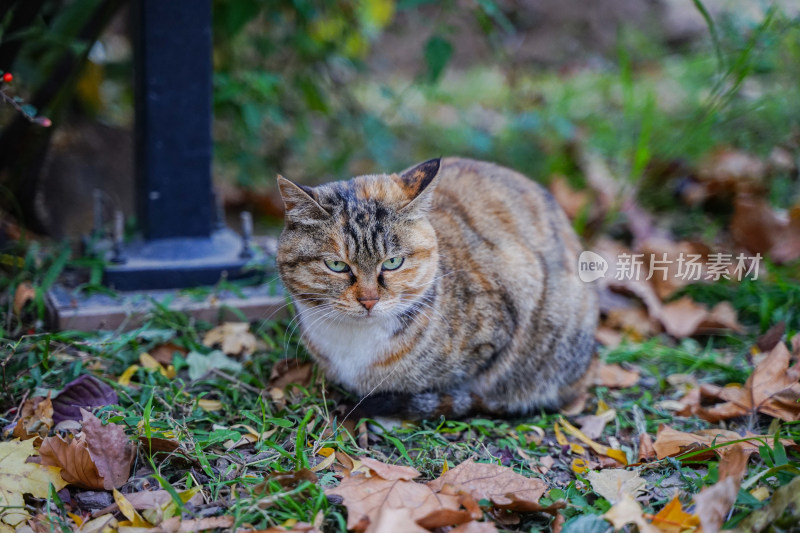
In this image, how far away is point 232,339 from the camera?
2934mm

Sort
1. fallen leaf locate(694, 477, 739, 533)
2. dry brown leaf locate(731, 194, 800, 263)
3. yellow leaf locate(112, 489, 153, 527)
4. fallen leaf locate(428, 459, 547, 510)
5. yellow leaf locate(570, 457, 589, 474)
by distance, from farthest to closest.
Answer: dry brown leaf locate(731, 194, 800, 263) → yellow leaf locate(570, 457, 589, 474) → fallen leaf locate(428, 459, 547, 510) → yellow leaf locate(112, 489, 153, 527) → fallen leaf locate(694, 477, 739, 533)

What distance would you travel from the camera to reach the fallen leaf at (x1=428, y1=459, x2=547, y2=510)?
1.93 m

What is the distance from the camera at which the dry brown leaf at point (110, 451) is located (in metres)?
1.99

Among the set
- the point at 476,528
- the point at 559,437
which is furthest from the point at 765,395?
the point at 476,528

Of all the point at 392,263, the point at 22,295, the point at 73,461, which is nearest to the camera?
the point at 73,461

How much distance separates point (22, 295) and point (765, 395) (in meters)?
3.05

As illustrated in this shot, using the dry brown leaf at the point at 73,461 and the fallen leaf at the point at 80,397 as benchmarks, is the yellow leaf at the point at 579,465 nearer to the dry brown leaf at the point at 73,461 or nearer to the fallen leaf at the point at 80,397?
the dry brown leaf at the point at 73,461

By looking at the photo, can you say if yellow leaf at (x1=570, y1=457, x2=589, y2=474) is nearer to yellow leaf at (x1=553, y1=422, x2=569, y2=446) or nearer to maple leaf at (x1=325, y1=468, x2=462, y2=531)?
yellow leaf at (x1=553, y1=422, x2=569, y2=446)

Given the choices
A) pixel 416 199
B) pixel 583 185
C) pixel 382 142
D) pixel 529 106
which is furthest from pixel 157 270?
pixel 529 106

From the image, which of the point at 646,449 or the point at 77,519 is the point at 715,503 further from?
the point at 77,519

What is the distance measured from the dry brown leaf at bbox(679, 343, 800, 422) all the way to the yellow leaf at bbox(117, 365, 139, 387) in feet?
7.18

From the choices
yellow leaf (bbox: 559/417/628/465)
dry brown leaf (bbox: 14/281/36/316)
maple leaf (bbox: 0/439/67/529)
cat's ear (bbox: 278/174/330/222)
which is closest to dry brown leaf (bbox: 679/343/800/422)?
yellow leaf (bbox: 559/417/628/465)

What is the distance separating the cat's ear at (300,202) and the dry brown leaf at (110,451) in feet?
3.00

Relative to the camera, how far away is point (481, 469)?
2092 mm
